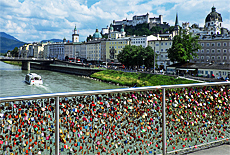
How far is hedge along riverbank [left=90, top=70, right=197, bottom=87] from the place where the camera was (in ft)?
92.7

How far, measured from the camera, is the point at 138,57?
38.4 metres

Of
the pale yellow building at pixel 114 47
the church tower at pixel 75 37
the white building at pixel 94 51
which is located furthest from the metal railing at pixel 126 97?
the church tower at pixel 75 37

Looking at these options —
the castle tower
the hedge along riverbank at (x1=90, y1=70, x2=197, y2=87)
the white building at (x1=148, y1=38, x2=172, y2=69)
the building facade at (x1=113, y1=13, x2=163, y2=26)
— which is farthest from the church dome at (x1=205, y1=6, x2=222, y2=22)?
the building facade at (x1=113, y1=13, x2=163, y2=26)

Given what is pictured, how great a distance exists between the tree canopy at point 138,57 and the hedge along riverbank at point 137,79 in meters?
3.04

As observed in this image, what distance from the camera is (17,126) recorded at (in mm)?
2115

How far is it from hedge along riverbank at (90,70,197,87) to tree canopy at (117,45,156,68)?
9.96ft

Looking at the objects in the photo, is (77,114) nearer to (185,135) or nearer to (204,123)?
(185,135)

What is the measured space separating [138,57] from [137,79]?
678 centimetres

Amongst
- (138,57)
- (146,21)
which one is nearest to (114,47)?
(138,57)

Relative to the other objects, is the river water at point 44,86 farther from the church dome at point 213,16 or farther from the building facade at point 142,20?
the building facade at point 142,20

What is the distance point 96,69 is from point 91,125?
4157 centimetres

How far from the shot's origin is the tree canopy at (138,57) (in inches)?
1475

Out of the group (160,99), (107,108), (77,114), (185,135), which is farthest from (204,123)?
(77,114)

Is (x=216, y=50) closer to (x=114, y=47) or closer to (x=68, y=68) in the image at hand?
(x=114, y=47)
